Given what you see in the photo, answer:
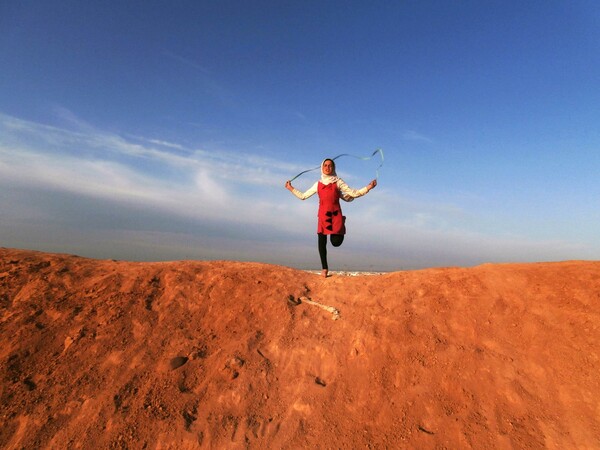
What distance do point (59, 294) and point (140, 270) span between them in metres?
1.38

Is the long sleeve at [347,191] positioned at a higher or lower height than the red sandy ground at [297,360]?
higher

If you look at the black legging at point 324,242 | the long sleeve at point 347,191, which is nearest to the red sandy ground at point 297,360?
the black legging at point 324,242

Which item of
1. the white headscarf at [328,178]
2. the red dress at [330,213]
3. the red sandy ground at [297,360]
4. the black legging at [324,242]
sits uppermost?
the white headscarf at [328,178]

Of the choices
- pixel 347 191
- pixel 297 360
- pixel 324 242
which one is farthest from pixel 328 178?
pixel 297 360

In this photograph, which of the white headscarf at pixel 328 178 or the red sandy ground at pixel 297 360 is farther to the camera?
the white headscarf at pixel 328 178

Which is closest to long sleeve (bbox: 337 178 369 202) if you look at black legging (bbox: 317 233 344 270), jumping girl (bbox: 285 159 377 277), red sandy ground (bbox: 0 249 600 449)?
jumping girl (bbox: 285 159 377 277)

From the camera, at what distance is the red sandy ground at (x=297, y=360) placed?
3.87 metres

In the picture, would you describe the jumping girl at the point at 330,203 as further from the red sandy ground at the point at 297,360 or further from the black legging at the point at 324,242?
the red sandy ground at the point at 297,360

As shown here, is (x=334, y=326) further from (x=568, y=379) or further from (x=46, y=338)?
(x=46, y=338)

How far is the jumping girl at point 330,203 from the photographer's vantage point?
7.40 metres

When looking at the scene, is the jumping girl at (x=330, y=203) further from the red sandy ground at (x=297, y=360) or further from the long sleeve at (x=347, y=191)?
the red sandy ground at (x=297, y=360)

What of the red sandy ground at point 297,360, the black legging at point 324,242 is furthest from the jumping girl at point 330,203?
the red sandy ground at point 297,360

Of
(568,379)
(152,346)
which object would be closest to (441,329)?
(568,379)

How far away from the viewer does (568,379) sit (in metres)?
4.20
